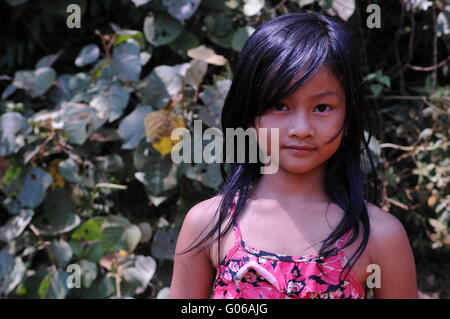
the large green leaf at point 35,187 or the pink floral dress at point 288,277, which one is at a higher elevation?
the pink floral dress at point 288,277

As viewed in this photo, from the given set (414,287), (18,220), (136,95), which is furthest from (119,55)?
(414,287)

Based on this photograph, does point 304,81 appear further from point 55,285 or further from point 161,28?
point 55,285

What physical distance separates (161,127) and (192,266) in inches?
28.1

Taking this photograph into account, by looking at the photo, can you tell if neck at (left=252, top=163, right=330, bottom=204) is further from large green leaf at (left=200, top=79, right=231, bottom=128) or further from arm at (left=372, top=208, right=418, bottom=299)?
large green leaf at (left=200, top=79, right=231, bottom=128)

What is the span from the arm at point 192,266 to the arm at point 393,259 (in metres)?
0.32

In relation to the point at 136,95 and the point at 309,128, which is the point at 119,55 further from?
the point at 309,128

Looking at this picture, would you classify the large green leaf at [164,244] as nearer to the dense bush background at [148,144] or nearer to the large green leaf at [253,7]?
the dense bush background at [148,144]

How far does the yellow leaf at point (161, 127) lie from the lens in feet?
6.17

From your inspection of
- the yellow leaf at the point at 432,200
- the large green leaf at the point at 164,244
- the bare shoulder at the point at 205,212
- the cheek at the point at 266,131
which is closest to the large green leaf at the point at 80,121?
the large green leaf at the point at 164,244

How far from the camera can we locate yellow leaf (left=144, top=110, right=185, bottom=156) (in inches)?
74.0

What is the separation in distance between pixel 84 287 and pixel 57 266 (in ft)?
0.37

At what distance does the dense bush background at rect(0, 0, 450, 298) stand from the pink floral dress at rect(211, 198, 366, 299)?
735mm

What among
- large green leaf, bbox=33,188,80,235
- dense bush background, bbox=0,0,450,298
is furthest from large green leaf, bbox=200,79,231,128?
large green leaf, bbox=33,188,80,235
